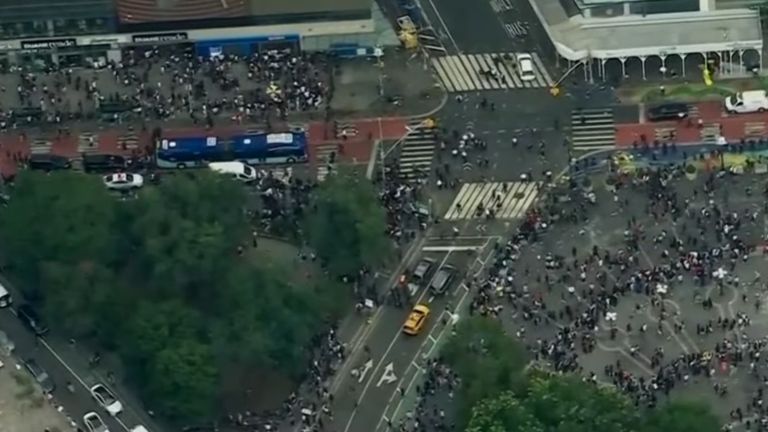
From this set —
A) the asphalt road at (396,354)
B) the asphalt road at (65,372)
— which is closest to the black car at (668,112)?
the asphalt road at (396,354)

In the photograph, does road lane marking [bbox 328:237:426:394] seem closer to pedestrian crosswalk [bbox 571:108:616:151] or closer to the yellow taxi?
the yellow taxi

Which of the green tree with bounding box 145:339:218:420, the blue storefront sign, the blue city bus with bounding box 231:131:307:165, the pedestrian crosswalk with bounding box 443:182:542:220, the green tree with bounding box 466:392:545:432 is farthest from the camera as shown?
the blue storefront sign

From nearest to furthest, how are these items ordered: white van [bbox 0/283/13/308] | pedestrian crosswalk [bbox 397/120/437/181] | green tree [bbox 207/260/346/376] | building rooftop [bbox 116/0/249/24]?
1. green tree [bbox 207/260/346/376]
2. white van [bbox 0/283/13/308]
3. pedestrian crosswalk [bbox 397/120/437/181]
4. building rooftop [bbox 116/0/249/24]

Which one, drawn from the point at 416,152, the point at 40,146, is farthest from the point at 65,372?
the point at 416,152

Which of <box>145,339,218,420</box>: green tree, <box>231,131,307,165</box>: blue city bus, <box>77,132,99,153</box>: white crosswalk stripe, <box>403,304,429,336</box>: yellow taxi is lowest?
<box>145,339,218,420</box>: green tree

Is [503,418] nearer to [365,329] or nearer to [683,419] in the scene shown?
[683,419]

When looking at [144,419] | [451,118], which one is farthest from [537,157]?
[144,419]

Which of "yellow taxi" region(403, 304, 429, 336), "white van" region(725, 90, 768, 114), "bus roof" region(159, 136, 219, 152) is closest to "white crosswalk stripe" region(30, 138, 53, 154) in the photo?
"bus roof" region(159, 136, 219, 152)
